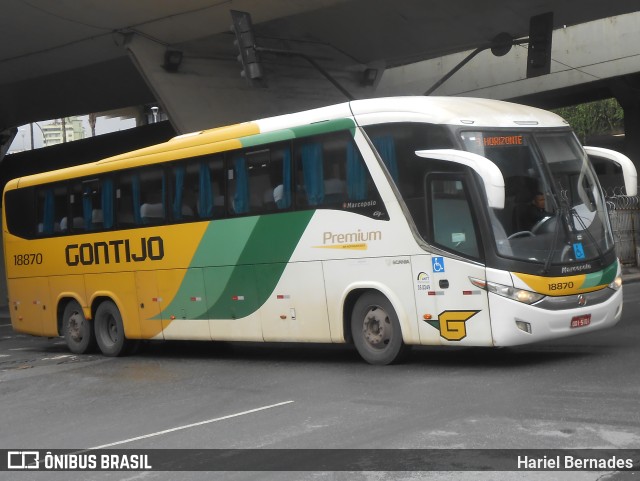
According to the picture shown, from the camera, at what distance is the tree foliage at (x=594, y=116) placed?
76188mm

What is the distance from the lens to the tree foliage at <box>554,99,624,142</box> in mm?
76188

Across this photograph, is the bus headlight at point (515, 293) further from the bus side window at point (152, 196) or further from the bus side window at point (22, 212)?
the bus side window at point (22, 212)

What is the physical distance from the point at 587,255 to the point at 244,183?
5.07 meters

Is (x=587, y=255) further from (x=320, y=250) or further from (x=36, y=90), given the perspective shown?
(x=36, y=90)

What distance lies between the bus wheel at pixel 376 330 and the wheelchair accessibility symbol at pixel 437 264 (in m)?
0.89

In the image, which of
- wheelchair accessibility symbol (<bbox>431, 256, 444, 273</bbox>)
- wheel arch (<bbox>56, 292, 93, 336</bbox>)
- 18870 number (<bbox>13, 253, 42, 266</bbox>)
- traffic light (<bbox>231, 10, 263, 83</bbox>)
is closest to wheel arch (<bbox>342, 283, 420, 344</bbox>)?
wheelchair accessibility symbol (<bbox>431, 256, 444, 273</bbox>)

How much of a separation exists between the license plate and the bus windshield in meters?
0.67

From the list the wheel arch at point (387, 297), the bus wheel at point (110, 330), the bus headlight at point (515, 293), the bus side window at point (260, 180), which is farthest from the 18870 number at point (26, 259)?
the bus headlight at point (515, 293)

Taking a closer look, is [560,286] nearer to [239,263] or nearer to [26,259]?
[239,263]

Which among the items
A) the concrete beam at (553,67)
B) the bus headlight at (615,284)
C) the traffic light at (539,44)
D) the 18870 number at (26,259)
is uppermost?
the concrete beam at (553,67)

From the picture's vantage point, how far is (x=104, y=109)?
142 ft

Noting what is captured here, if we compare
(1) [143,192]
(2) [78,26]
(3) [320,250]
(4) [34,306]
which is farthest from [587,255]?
(2) [78,26]

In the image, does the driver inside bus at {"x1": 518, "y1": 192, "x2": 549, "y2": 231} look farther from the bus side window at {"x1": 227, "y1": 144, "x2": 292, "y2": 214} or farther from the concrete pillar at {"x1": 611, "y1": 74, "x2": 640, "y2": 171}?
the concrete pillar at {"x1": 611, "y1": 74, "x2": 640, "y2": 171}

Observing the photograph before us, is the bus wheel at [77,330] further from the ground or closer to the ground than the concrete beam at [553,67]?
closer to the ground
